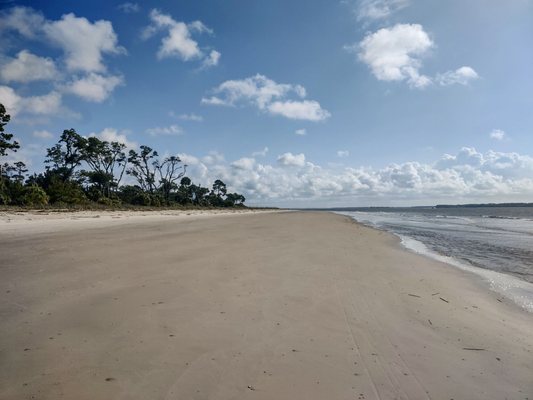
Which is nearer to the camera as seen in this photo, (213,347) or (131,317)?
(213,347)

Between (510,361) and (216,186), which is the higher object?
(216,186)

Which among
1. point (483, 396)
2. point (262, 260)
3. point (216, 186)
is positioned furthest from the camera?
point (216, 186)

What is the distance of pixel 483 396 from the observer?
2.79 metres

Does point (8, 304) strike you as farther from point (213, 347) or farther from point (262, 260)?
point (262, 260)

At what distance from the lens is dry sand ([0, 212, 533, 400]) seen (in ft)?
9.16

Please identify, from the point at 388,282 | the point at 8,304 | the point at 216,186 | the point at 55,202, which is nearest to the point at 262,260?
the point at 388,282

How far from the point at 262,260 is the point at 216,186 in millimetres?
94333

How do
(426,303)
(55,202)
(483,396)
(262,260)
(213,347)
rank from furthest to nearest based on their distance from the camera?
1. (55,202)
2. (262,260)
3. (426,303)
4. (213,347)
5. (483,396)

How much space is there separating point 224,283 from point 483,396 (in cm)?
416

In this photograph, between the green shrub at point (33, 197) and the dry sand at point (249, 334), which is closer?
the dry sand at point (249, 334)

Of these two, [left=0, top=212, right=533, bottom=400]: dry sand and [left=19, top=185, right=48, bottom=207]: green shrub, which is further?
[left=19, top=185, right=48, bottom=207]: green shrub

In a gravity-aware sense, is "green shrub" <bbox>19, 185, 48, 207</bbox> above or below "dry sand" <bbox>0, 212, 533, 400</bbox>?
above

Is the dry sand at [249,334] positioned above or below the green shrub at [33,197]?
below

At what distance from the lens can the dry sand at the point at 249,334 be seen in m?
2.79
